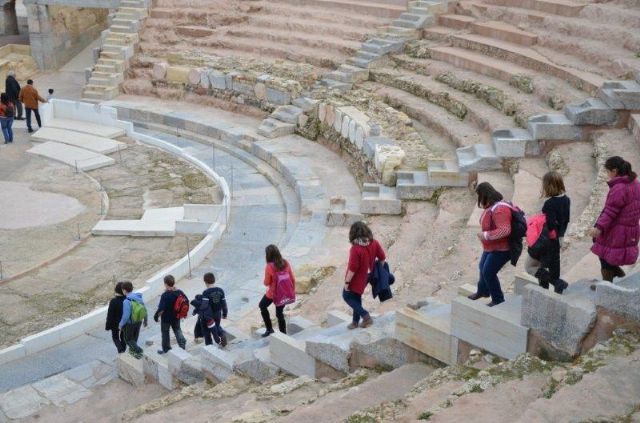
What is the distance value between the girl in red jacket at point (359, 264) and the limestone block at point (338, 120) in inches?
372

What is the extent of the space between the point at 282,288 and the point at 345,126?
8.67m

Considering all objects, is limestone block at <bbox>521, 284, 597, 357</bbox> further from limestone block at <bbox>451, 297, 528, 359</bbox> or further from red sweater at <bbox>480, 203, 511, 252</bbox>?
red sweater at <bbox>480, 203, 511, 252</bbox>

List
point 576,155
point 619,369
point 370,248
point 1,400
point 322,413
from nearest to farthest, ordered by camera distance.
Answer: point 619,369
point 322,413
point 370,248
point 1,400
point 576,155

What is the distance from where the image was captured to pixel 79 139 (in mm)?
18500

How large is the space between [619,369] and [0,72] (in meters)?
21.4

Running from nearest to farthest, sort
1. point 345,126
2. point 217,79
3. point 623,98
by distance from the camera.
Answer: point 623,98
point 345,126
point 217,79

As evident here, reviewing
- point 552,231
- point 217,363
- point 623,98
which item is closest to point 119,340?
point 217,363

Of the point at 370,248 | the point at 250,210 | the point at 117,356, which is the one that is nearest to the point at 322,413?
the point at 370,248

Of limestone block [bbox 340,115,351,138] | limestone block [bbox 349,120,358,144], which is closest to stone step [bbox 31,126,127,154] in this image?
limestone block [bbox 340,115,351,138]

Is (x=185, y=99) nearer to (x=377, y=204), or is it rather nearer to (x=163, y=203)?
(x=163, y=203)

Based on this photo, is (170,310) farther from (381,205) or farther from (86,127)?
(86,127)

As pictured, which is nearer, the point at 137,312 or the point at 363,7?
the point at 137,312

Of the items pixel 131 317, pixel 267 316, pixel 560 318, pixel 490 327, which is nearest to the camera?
pixel 560 318

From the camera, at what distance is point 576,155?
41.9ft
